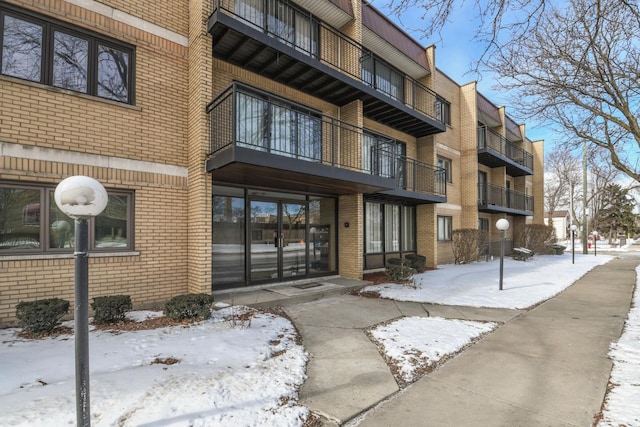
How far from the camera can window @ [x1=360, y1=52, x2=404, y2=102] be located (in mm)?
11567

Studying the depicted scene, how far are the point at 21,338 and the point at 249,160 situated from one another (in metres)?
4.24

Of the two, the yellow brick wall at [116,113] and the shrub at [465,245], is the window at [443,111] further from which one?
the yellow brick wall at [116,113]

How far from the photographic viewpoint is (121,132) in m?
6.32

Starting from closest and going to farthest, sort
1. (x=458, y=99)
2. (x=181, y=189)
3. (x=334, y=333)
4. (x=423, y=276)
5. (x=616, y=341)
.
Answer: (x=616, y=341), (x=334, y=333), (x=181, y=189), (x=423, y=276), (x=458, y=99)

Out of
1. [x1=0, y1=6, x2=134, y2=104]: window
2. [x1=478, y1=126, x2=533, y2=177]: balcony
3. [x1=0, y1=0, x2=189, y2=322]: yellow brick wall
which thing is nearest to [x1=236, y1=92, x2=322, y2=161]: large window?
[x1=0, y1=0, x2=189, y2=322]: yellow brick wall

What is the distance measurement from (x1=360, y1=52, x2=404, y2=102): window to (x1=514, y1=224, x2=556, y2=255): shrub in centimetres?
1382

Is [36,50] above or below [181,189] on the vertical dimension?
above

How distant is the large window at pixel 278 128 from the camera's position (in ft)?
25.7

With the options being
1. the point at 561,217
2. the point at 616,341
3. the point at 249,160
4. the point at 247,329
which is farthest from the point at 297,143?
the point at 561,217

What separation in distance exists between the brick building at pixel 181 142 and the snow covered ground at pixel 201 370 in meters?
1.33

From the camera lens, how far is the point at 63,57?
589cm

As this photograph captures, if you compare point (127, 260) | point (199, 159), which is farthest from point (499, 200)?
point (127, 260)

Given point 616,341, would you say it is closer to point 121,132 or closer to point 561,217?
point 121,132

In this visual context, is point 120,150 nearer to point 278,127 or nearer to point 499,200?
point 278,127
